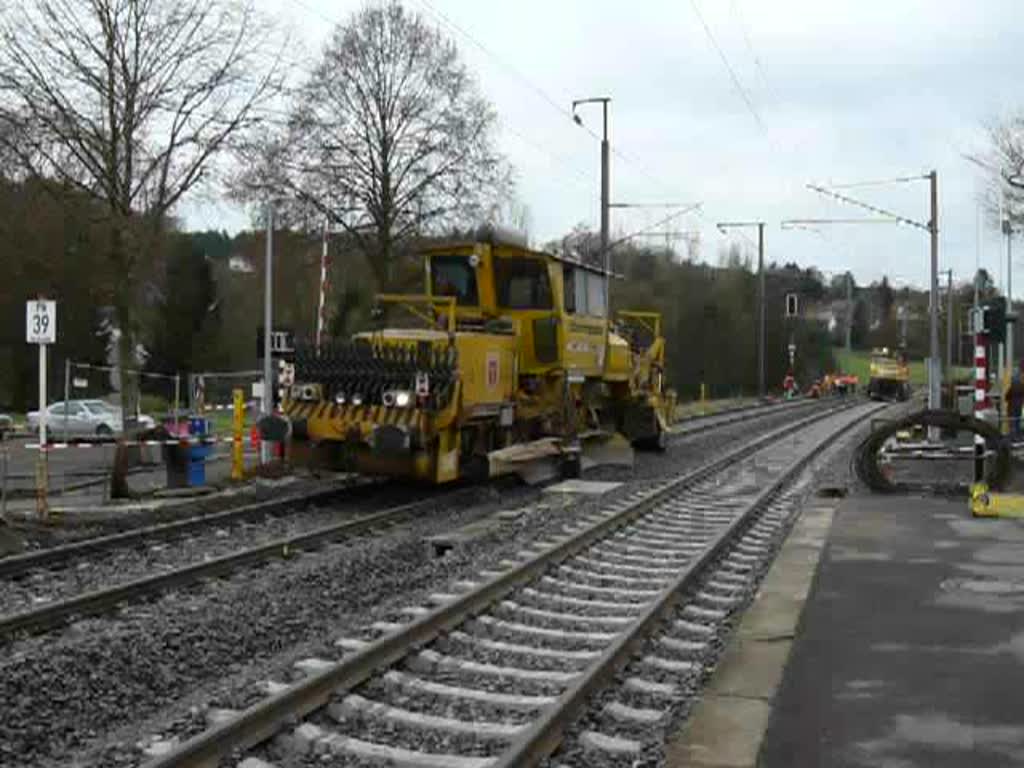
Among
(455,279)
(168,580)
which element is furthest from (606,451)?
(168,580)

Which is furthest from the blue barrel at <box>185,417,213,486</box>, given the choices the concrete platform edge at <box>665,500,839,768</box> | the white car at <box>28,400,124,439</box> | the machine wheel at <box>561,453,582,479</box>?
the white car at <box>28,400,124,439</box>

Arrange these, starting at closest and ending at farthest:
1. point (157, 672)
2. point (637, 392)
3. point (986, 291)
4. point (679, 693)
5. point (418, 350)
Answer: point (679, 693), point (157, 672), point (418, 350), point (637, 392), point (986, 291)

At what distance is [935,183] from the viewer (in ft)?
111

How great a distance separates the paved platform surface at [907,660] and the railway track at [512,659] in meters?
0.76

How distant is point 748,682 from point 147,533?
293 inches

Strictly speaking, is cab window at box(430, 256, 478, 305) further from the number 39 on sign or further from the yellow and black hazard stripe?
the number 39 on sign

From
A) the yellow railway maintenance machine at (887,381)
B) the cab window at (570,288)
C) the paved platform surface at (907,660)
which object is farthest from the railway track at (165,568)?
the yellow railway maintenance machine at (887,381)

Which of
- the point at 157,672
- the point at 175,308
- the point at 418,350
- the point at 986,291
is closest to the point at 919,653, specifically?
the point at 157,672

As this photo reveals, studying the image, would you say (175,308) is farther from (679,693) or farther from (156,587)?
(679,693)

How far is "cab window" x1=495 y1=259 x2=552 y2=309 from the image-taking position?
60.5 feet

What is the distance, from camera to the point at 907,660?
23.6 feet

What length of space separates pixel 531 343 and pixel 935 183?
19323 millimetres

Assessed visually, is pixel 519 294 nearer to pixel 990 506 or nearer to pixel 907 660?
pixel 990 506

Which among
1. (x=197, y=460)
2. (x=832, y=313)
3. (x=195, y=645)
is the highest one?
(x=832, y=313)
